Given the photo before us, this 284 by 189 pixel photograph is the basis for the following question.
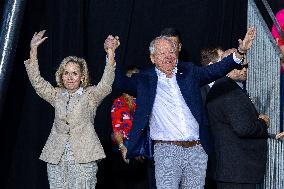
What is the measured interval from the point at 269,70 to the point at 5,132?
2.09 metres

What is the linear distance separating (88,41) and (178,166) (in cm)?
187

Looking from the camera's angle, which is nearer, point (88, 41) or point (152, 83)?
point (152, 83)

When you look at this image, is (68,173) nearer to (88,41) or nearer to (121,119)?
(121,119)

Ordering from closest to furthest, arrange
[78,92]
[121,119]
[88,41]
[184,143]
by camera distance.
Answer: [184,143]
[78,92]
[121,119]
[88,41]

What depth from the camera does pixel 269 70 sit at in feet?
15.7

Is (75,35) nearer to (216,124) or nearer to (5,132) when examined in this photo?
(5,132)

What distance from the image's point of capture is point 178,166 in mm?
4285

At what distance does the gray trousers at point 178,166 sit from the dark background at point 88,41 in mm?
1478

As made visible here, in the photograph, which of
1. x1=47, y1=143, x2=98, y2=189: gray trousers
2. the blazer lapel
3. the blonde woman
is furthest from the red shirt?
the blazer lapel

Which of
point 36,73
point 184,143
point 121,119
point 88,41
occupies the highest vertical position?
point 88,41

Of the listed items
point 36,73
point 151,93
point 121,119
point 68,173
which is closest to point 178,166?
point 151,93

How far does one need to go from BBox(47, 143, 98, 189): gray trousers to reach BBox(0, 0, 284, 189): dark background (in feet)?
Result: 2.75

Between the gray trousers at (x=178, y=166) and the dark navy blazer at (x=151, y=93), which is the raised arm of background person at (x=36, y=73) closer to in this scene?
the dark navy blazer at (x=151, y=93)

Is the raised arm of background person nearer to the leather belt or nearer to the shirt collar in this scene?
the shirt collar
